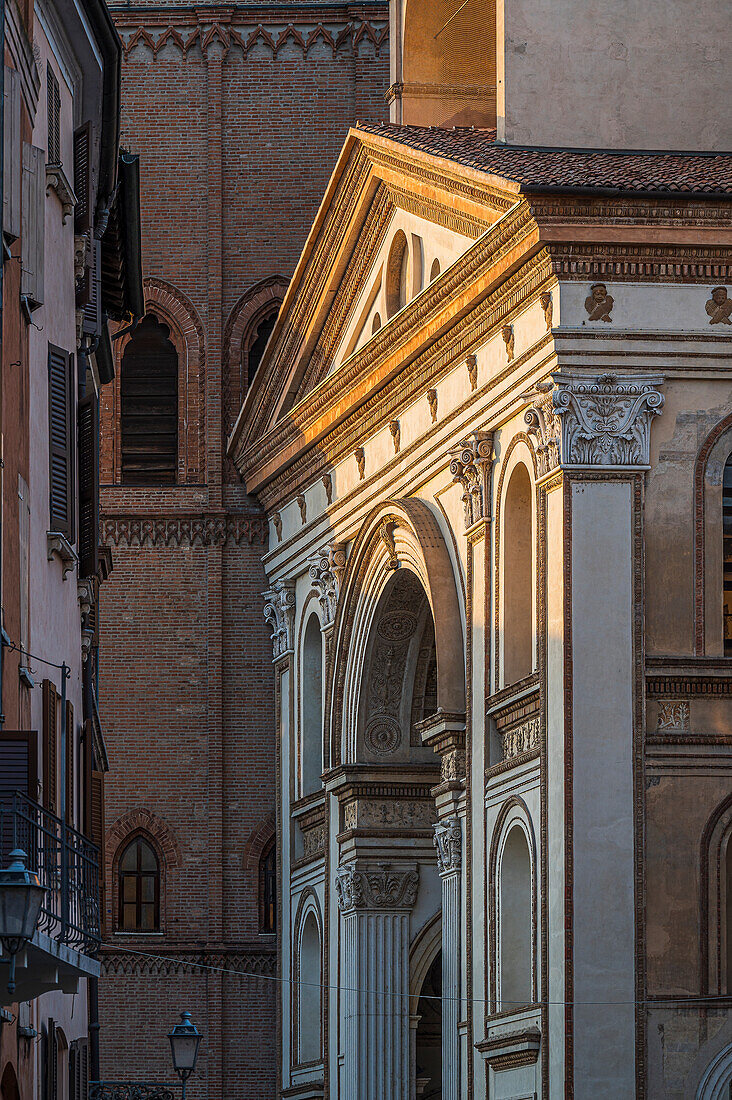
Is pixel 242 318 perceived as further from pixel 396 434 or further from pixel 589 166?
pixel 589 166

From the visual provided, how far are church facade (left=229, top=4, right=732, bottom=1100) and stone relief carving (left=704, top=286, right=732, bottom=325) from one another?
23 millimetres

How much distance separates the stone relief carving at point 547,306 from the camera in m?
26.2

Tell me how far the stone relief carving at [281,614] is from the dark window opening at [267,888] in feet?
10.3

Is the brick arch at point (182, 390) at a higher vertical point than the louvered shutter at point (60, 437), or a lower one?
higher

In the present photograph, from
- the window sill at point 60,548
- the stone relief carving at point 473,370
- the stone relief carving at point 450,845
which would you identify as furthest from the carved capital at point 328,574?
the window sill at point 60,548

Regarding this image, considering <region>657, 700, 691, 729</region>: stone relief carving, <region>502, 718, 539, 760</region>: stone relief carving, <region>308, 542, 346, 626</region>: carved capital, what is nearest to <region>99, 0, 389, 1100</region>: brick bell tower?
<region>308, 542, 346, 626</region>: carved capital

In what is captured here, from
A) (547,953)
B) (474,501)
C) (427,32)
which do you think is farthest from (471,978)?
(427,32)

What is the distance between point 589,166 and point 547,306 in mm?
1685

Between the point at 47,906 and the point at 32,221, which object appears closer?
the point at 47,906

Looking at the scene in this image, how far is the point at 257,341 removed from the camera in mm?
40562

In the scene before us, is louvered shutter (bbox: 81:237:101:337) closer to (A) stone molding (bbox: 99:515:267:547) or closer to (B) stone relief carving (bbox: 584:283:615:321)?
(B) stone relief carving (bbox: 584:283:615:321)

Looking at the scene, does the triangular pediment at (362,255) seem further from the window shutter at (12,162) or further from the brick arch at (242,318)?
the window shutter at (12,162)

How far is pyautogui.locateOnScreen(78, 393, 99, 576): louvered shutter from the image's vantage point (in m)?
21.5

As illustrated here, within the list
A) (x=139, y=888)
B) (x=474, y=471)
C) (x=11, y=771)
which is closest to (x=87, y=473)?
(x=474, y=471)
